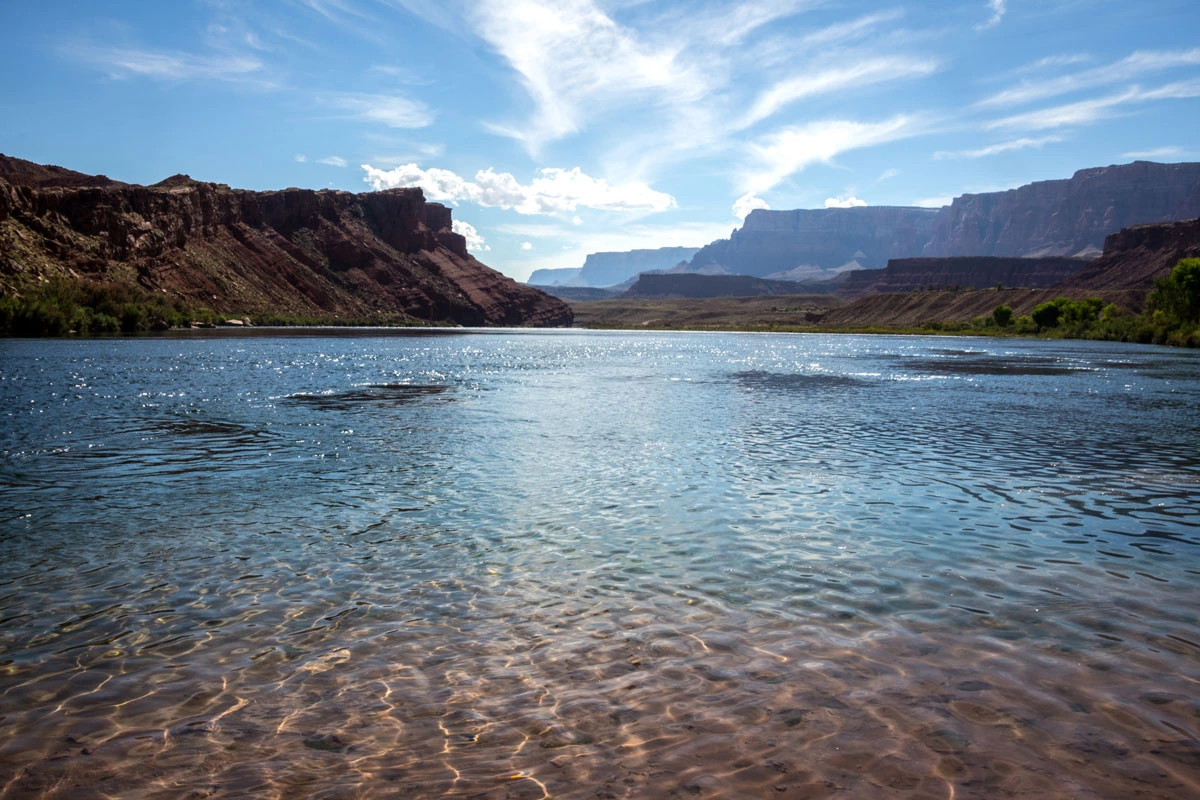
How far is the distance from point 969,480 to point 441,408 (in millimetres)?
20441

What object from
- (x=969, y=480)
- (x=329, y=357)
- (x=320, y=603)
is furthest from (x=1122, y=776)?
(x=329, y=357)

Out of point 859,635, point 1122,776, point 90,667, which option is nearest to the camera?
point 1122,776

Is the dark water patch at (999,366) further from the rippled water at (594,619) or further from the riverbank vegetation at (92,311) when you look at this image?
the riverbank vegetation at (92,311)

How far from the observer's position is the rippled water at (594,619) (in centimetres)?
628

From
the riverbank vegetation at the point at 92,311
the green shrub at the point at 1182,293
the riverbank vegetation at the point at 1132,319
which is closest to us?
the riverbank vegetation at the point at 92,311

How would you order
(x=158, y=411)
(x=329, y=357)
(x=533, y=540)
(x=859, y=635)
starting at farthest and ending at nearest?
(x=329, y=357)
(x=158, y=411)
(x=533, y=540)
(x=859, y=635)

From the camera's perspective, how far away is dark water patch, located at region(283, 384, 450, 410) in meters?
34.1

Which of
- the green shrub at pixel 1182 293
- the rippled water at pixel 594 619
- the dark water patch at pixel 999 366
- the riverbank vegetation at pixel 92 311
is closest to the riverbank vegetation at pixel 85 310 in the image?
the riverbank vegetation at pixel 92 311

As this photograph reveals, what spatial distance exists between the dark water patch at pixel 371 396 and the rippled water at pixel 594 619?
34.7 feet

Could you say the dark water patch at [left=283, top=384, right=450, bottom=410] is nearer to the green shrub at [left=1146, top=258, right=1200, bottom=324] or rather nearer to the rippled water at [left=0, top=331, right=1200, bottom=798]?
the rippled water at [left=0, top=331, right=1200, bottom=798]

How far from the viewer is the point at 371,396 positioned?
37.7m

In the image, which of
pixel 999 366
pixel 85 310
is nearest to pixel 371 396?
pixel 999 366

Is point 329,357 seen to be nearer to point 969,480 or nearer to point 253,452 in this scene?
point 253,452

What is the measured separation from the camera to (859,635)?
8.95 m
